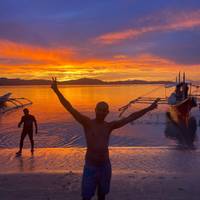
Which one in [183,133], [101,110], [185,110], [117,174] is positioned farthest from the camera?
[185,110]

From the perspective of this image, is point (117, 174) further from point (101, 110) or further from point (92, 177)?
point (101, 110)

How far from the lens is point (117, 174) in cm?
1005

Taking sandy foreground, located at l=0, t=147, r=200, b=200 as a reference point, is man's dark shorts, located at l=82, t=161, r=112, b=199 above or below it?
above

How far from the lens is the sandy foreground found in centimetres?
802

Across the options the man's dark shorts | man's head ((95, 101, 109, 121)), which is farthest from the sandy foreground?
man's head ((95, 101, 109, 121))

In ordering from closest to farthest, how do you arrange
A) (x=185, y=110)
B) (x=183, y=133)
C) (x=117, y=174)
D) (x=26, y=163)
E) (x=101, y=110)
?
1. (x=101, y=110)
2. (x=117, y=174)
3. (x=26, y=163)
4. (x=183, y=133)
5. (x=185, y=110)

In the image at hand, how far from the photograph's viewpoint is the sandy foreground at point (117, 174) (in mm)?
8016

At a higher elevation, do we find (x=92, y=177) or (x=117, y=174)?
(x=92, y=177)

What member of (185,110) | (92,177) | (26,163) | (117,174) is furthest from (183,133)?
(92,177)

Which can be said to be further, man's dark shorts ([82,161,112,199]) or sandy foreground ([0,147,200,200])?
sandy foreground ([0,147,200,200])

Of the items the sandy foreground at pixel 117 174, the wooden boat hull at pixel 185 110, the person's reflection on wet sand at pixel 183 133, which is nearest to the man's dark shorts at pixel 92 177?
the sandy foreground at pixel 117 174

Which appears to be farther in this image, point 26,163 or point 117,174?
point 26,163

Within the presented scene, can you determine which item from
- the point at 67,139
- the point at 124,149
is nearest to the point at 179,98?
the point at 67,139

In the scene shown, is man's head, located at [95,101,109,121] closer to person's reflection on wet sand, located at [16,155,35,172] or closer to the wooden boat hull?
person's reflection on wet sand, located at [16,155,35,172]
